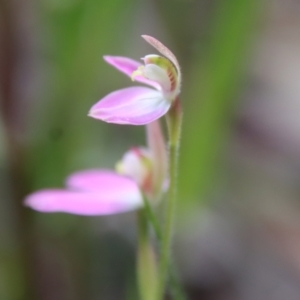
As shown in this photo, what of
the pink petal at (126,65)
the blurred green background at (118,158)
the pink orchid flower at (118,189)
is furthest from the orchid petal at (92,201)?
the blurred green background at (118,158)

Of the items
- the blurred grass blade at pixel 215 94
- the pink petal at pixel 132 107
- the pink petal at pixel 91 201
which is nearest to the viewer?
the pink petal at pixel 132 107

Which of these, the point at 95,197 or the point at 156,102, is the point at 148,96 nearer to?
the point at 156,102

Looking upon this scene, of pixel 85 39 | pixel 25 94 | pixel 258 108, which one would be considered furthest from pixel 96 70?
pixel 258 108

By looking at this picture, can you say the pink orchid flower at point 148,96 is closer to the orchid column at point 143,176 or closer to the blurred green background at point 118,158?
the orchid column at point 143,176

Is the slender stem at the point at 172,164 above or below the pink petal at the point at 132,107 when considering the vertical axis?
below

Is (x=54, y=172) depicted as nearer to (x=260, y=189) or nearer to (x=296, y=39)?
(x=260, y=189)

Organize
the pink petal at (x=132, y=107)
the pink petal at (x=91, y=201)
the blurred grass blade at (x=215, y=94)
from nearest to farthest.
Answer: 1. the pink petal at (x=132, y=107)
2. the pink petal at (x=91, y=201)
3. the blurred grass blade at (x=215, y=94)
